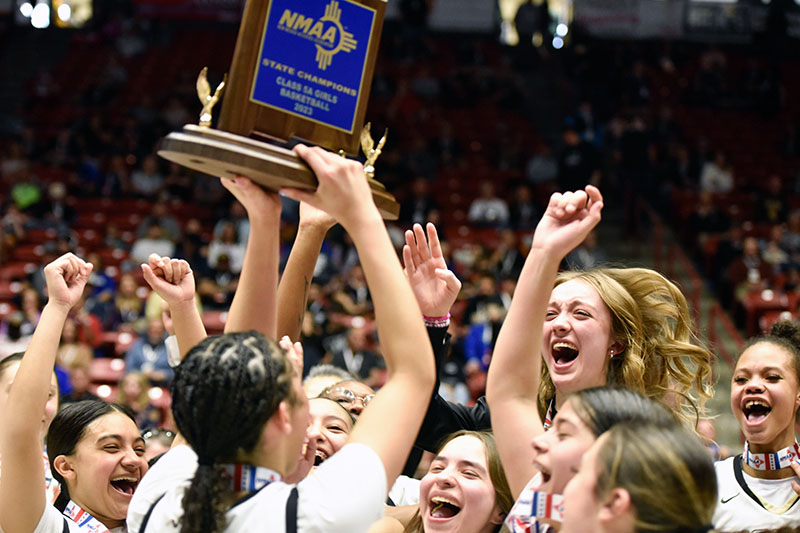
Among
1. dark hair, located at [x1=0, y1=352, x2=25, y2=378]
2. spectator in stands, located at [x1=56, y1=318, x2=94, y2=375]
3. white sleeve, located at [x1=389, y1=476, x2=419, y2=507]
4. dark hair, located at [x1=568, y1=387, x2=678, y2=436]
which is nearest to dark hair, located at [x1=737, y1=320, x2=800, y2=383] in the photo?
white sleeve, located at [x1=389, y1=476, x2=419, y2=507]

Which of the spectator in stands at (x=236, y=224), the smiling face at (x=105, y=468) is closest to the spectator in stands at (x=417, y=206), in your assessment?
the spectator in stands at (x=236, y=224)

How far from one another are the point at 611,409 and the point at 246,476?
0.75 m

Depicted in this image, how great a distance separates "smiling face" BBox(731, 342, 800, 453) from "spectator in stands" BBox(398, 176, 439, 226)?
→ 9087 millimetres

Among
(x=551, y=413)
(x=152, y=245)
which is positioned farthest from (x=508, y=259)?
(x=551, y=413)

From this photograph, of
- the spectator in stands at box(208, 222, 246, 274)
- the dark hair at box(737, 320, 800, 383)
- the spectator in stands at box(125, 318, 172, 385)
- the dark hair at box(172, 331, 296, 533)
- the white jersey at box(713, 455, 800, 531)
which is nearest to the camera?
the dark hair at box(172, 331, 296, 533)

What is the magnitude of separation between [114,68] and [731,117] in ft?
34.2

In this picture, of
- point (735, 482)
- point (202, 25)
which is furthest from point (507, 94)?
point (735, 482)

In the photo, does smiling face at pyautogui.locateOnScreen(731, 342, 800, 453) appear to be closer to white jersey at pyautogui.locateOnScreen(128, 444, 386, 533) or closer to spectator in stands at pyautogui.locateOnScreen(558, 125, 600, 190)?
white jersey at pyautogui.locateOnScreen(128, 444, 386, 533)

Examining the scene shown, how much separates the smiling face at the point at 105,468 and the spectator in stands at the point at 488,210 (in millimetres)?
9706

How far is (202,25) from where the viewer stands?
18703 millimetres

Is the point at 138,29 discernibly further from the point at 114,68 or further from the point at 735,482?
the point at 735,482

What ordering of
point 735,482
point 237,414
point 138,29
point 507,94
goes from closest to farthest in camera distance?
point 237,414 < point 735,482 < point 507,94 < point 138,29

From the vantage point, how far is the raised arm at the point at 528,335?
7.27 feet

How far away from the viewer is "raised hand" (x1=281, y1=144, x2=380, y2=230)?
79.7 inches
